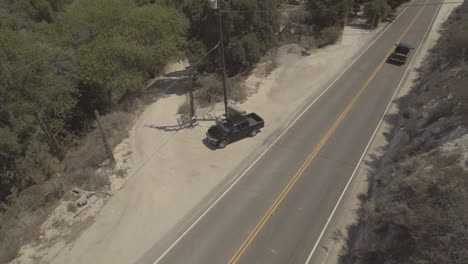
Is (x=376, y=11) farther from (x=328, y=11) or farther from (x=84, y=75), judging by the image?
(x=84, y=75)

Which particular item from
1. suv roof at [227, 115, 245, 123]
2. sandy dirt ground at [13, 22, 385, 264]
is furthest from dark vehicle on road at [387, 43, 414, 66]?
suv roof at [227, 115, 245, 123]

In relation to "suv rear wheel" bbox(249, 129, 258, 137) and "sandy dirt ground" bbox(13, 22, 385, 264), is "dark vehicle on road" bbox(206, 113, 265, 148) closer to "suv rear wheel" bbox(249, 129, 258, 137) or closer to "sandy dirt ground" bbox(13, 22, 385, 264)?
"suv rear wheel" bbox(249, 129, 258, 137)

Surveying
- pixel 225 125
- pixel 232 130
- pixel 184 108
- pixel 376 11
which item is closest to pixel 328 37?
pixel 376 11

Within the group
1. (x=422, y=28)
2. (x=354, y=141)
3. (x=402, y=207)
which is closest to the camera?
(x=402, y=207)

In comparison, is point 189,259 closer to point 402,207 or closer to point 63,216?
point 63,216

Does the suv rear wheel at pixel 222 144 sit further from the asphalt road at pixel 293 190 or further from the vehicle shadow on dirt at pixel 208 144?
the asphalt road at pixel 293 190

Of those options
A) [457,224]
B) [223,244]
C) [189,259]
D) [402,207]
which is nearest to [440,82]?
[402,207]
